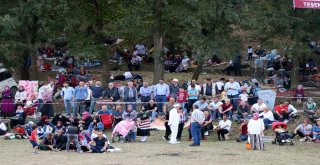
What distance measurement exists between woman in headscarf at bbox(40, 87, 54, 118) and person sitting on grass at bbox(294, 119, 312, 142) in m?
10.6

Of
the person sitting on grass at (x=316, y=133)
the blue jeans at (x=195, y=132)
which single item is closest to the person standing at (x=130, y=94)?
the blue jeans at (x=195, y=132)

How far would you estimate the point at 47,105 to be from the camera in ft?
113

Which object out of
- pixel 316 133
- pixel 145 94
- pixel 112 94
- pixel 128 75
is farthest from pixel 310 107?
pixel 128 75

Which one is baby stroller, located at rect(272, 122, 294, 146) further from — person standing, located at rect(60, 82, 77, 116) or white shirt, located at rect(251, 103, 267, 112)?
person standing, located at rect(60, 82, 77, 116)

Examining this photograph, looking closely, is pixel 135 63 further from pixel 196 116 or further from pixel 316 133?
pixel 316 133

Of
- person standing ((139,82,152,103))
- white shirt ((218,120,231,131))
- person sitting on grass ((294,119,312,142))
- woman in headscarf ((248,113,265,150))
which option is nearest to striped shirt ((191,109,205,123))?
white shirt ((218,120,231,131))

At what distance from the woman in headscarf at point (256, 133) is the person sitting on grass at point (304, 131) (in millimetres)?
3005

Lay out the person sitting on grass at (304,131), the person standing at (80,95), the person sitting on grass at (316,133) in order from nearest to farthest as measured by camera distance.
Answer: the person sitting on grass at (316,133) → the person sitting on grass at (304,131) → the person standing at (80,95)

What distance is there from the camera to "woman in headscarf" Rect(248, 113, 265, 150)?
28.5 m

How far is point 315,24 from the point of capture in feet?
131

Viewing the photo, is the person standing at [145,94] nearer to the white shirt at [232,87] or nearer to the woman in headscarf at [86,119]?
the white shirt at [232,87]

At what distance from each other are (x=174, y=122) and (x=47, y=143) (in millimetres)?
4918

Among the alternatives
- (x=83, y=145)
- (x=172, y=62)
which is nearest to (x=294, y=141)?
(x=83, y=145)

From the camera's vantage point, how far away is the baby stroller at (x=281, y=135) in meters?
30.0
